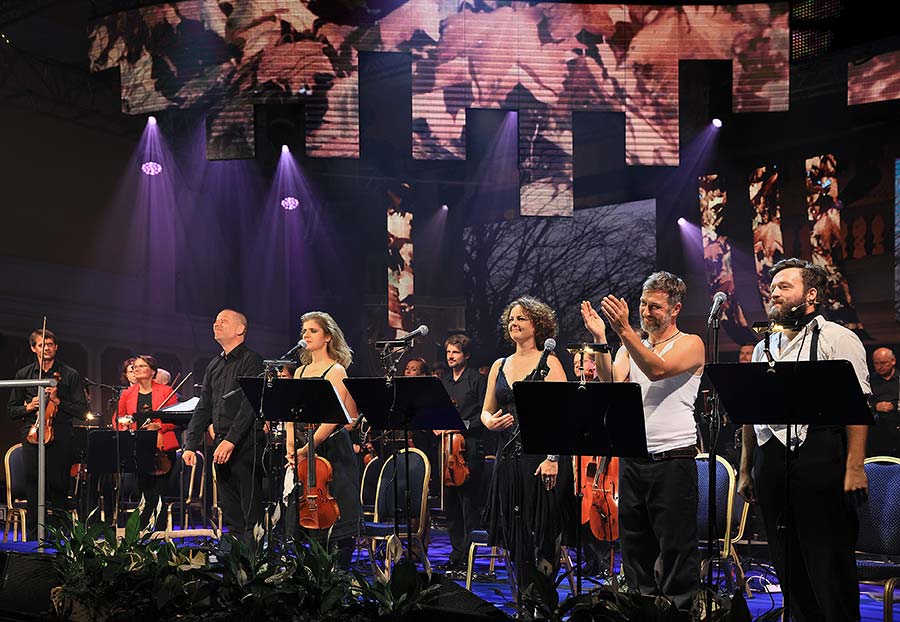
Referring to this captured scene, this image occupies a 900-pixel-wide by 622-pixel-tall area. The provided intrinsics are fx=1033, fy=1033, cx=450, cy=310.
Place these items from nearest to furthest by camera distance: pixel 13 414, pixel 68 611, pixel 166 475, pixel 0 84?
pixel 68 611 → pixel 13 414 → pixel 166 475 → pixel 0 84

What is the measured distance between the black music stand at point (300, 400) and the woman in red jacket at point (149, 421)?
390 centimetres

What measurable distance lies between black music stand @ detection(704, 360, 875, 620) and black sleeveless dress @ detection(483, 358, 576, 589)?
2.08 m

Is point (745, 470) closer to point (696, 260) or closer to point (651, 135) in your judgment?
point (651, 135)

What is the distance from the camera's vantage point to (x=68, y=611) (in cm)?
405

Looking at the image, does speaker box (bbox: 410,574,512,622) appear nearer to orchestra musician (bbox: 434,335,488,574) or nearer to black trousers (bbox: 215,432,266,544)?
black trousers (bbox: 215,432,266,544)

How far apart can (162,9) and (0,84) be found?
486 centimetres

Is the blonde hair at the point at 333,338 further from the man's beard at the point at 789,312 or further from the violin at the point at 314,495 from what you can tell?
the man's beard at the point at 789,312

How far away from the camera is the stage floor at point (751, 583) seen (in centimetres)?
568

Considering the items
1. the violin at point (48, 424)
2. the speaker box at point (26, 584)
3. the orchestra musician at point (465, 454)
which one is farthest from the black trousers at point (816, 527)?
the violin at point (48, 424)

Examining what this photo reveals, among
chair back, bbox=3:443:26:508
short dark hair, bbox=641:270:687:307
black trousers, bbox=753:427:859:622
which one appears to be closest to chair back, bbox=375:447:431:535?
short dark hair, bbox=641:270:687:307

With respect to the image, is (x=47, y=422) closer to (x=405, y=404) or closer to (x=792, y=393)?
(x=405, y=404)

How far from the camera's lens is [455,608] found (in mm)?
3379

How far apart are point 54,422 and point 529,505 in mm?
4752

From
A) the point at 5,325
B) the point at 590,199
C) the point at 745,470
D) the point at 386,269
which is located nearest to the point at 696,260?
the point at 590,199
